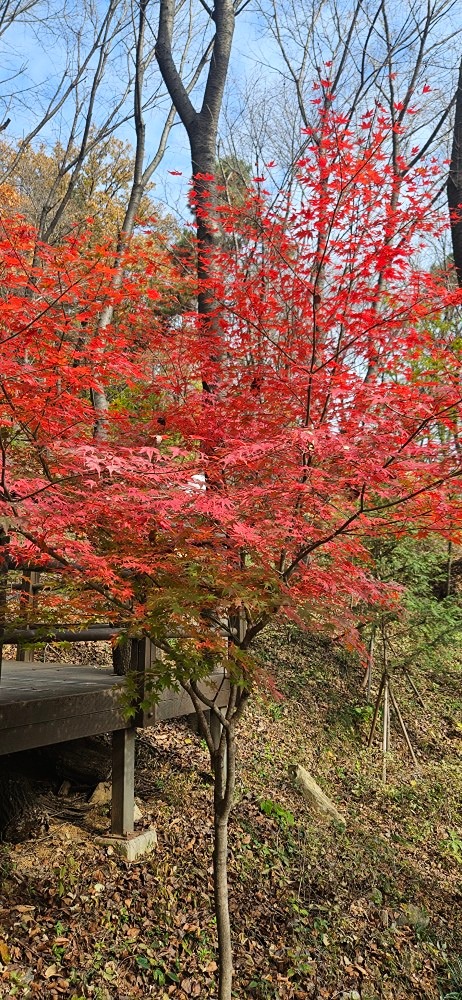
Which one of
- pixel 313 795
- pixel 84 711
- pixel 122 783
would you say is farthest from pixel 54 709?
pixel 313 795

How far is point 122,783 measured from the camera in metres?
4.58

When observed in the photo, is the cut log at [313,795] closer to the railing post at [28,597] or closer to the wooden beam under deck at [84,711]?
the wooden beam under deck at [84,711]

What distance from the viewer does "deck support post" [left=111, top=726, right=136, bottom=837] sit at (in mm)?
4562

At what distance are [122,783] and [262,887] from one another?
1467 millimetres

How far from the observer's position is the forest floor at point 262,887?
3744 millimetres

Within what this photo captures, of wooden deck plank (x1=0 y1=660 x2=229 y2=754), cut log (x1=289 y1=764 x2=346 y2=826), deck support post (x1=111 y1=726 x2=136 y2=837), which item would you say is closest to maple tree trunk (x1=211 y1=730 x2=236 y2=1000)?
wooden deck plank (x1=0 y1=660 x2=229 y2=754)

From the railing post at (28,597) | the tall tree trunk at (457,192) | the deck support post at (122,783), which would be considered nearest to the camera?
the railing post at (28,597)

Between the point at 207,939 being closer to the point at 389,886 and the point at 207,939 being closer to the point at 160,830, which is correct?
the point at 160,830

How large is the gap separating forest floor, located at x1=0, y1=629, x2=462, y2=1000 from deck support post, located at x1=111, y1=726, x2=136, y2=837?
0.18 m

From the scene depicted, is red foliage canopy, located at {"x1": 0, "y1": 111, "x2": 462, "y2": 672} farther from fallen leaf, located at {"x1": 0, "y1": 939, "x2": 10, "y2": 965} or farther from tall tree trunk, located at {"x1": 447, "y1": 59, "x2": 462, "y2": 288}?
fallen leaf, located at {"x1": 0, "y1": 939, "x2": 10, "y2": 965}

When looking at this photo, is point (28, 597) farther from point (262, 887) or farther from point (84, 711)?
point (262, 887)

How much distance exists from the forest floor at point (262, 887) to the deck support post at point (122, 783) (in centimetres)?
18

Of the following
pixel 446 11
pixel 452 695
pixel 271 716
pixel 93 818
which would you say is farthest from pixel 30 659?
pixel 446 11

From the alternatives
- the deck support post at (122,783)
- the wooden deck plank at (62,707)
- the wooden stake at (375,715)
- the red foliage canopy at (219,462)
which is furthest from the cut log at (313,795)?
the red foliage canopy at (219,462)
